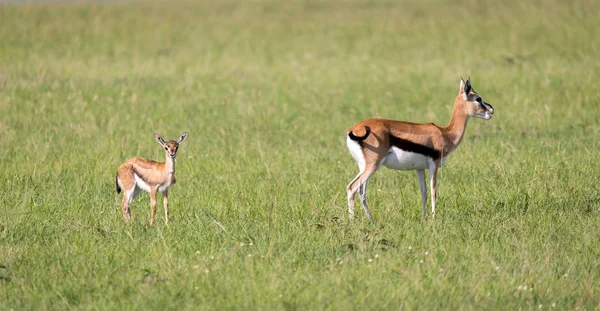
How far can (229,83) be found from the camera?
659 inches

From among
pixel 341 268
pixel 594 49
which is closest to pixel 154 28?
pixel 594 49

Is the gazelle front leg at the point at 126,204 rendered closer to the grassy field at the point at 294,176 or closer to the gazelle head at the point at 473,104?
the grassy field at the point at 294,176

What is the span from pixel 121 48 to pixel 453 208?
14.6 meters

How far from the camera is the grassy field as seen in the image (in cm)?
629

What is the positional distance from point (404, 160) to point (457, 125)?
96cm

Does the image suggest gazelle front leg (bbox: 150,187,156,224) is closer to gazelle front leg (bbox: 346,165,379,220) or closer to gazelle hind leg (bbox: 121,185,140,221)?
gazelle hind leg (bbox: 121,185,140,221)

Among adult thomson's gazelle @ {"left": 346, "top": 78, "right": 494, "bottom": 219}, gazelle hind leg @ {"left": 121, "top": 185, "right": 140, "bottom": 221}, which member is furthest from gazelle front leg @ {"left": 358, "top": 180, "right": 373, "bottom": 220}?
gazelle hind leg @ {"left": 121, "top": 185, "right": 140, "bottom": 221}

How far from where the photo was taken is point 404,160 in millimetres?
8438

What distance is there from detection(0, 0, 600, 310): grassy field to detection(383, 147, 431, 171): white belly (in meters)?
0.40

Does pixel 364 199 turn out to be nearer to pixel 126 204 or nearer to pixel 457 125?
pixel 457 125

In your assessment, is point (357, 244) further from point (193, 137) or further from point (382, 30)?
point (382, 30)

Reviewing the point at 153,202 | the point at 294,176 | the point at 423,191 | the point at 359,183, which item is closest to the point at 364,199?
the point at 359,183

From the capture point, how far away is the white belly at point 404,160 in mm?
8391

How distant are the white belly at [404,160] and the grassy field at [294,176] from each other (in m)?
0.40
